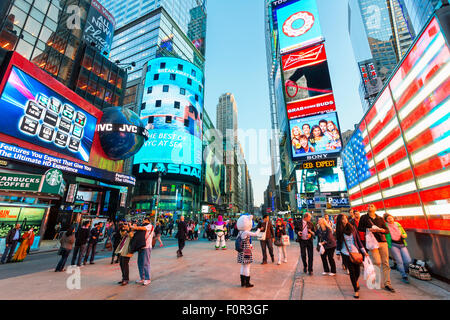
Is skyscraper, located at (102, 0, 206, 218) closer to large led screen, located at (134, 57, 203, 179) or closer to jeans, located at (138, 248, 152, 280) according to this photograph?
large led screen, located at (134, 57, 203, 179)

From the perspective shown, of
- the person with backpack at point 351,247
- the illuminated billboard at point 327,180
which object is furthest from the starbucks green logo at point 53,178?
the illuminated billboard at point 327,180

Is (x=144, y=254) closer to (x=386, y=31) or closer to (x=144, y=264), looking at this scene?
(x=144, y=264)

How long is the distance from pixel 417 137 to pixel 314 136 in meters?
14.7

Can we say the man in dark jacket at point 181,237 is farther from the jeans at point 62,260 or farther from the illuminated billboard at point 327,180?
the illuminated billboard at point 327,180

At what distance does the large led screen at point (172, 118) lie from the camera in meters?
43.4

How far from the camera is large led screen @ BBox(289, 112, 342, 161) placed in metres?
19.8

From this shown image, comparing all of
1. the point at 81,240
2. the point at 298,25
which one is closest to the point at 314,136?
the point at 298,25

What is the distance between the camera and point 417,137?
6152 millimetres

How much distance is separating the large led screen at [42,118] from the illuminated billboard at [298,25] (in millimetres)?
24387

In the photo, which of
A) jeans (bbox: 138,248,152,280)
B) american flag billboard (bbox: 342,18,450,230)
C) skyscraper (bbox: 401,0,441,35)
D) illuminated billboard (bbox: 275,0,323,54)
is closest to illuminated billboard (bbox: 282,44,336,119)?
illuminated billboard (bbox: 275,0,323,54)

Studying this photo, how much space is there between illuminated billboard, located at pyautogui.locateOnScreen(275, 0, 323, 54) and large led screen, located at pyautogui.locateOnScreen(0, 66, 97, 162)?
24.4 metres
